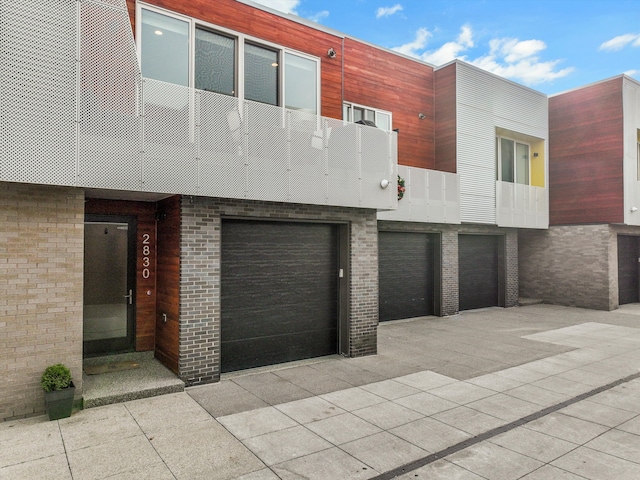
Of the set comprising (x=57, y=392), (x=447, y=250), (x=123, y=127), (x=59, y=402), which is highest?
(x=123, y=127)

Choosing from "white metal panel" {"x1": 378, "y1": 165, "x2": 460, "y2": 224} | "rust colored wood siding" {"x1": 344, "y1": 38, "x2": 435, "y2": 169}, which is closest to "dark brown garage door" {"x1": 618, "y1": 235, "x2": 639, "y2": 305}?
"white metal panel" {"x1": 378, "y1": 165, "x2": 460, "y2": 224}

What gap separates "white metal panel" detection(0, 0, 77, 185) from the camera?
4.98 metres

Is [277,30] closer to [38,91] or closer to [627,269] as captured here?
[38,91]

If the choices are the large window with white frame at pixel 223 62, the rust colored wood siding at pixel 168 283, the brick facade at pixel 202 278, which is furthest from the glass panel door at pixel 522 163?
the rust colored wood siding at pixel 168 283

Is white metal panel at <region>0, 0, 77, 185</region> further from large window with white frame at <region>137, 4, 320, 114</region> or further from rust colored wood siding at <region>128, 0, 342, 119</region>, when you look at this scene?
rust colored wood siding at <region>128, 0, 342, 119</region>

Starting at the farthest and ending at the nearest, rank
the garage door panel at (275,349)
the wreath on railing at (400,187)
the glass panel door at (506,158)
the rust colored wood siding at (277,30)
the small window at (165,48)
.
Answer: the glass panel door at (506,158) < the wreath on railing at (400,187) < the rust colored wood siding at (277,30) < the garage door panel at (275,349) < the small window at (165,48)

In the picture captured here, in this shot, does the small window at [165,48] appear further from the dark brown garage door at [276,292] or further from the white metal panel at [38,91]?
the dark brown garage door at [276,292]

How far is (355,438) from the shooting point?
4988 millimetres

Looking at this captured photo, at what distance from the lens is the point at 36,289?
5.52 m

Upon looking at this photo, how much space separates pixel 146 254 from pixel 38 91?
3.61m

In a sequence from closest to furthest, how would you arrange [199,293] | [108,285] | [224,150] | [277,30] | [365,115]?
[224,150] → [199,293] → [108,285] → [277,30] → [365,115]

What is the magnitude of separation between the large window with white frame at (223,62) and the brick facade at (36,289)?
315cm

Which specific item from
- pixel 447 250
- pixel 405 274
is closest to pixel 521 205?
pixel 447 250

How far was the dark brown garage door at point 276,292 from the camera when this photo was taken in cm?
759
